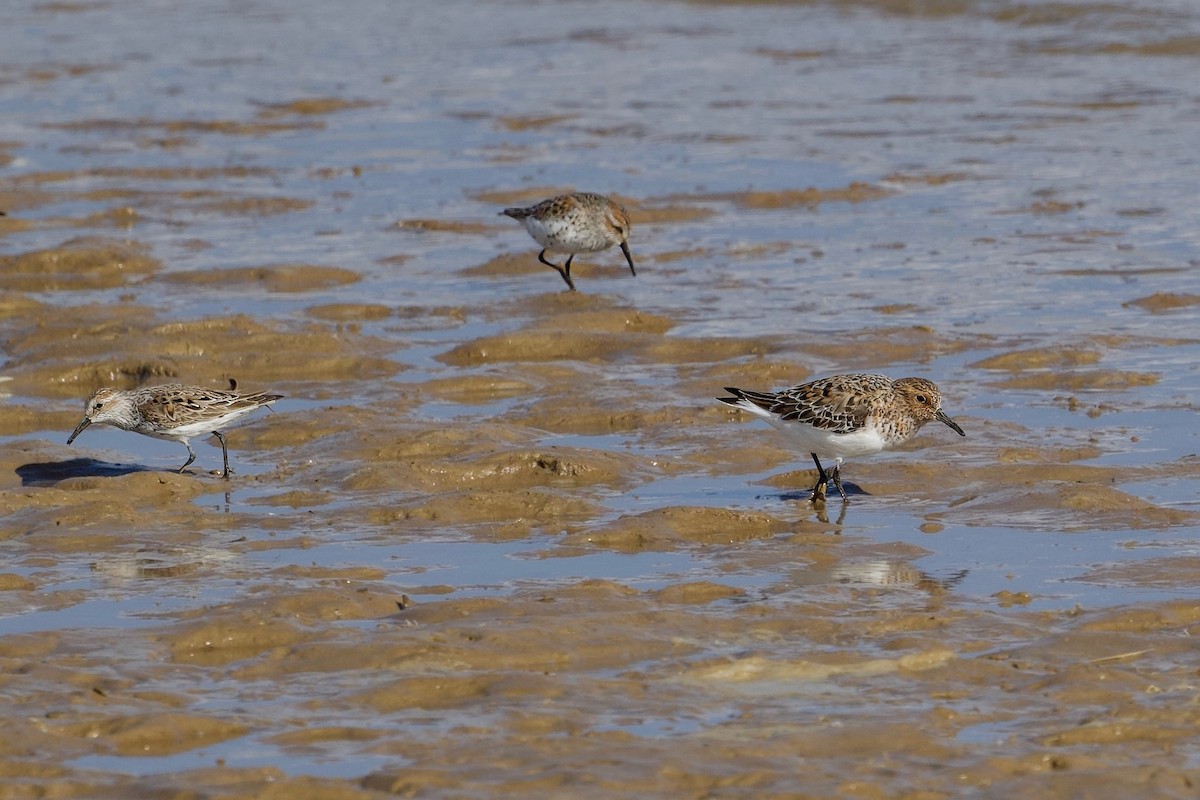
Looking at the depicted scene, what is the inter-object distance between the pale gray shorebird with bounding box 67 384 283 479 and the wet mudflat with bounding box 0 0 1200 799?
0.31 metres

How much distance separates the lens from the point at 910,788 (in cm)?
702

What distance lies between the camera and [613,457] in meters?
12.4

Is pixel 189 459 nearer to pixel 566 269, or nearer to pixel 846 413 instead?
pixel 846 413

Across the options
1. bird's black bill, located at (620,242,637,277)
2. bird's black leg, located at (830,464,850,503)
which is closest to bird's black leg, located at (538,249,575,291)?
bird's black bill, located at (620,242,637,277)

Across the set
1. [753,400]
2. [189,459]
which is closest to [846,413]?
[753,400]

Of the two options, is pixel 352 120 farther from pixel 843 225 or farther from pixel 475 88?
pixel 843 225

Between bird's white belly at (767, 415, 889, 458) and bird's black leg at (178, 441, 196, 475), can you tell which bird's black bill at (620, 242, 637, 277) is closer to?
bird's black leg at (178, 441, 196, 475)

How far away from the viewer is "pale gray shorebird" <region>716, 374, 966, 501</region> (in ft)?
37.3

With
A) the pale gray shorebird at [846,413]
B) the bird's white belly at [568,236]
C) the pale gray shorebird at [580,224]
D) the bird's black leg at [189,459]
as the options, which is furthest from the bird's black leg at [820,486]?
the bird's white belly at [568,236]

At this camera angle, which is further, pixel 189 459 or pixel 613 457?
pixel 189 459

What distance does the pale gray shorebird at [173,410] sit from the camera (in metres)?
12.7

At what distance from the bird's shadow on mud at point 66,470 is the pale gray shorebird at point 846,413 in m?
4.33

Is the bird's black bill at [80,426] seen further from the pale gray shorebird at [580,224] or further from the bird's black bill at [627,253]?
the bird's black bill at [627,253]

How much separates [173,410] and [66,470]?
88 cm
